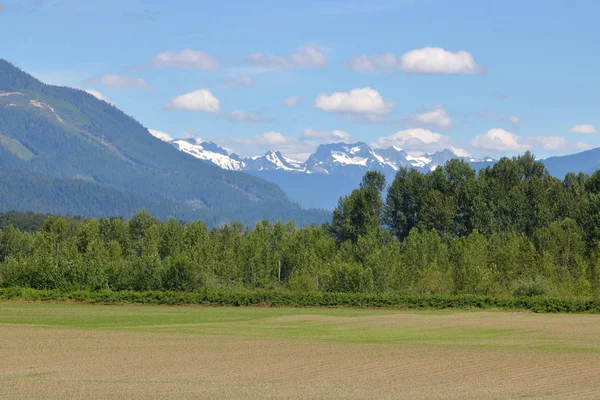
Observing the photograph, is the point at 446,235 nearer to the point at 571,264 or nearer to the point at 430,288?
the point at 571,264

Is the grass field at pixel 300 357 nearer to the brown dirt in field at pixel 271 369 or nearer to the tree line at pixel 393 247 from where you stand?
the brown dirt in field at pixel 271 369

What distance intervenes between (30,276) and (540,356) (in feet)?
267

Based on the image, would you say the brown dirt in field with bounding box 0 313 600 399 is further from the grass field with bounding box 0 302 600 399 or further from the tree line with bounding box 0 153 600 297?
the tree line with bounding box 0 153 600 297

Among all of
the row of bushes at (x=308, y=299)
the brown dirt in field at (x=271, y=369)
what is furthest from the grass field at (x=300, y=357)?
the row of bushes at (x=308, y=299)

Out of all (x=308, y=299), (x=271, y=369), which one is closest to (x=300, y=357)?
(x=271, y=369)

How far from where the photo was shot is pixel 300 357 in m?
47.3

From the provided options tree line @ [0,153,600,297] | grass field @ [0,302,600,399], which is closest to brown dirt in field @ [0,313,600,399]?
grass field @ [0,302,600,399]

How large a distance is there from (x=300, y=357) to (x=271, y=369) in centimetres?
499

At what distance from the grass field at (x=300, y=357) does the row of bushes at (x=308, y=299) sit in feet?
34.8

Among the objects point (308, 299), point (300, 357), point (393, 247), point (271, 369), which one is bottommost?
point (271, 369)

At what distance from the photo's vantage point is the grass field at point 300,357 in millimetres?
36219

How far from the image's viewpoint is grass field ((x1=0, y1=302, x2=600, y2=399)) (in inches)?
1426

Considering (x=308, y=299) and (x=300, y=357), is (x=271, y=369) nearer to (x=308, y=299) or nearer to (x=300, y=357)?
(x=300, y=357)

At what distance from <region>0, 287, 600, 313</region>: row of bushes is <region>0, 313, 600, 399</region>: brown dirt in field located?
30756 millimetres
